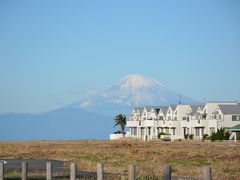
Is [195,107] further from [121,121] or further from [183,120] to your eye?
[121,121]

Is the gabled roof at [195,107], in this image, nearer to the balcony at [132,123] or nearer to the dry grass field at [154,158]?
the balcony at [132,123]

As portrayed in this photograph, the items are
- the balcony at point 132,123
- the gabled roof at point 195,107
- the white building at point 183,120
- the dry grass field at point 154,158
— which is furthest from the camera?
the balcony at point 132,123

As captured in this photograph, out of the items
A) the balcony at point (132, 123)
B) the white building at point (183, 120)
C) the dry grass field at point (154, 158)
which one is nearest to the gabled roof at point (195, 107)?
the white building at point (183, 120)

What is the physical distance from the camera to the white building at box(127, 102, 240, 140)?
104625mm

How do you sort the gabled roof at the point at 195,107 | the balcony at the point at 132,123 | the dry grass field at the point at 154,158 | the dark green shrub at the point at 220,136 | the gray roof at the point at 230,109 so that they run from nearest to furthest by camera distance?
1. the dry grass field at the point at 154,158
2. the dark green shrub at the point at 220,136
3. the gray roof at the point at 230,109
4. the gabled roof at the point at 195,107
5. the balcony at the point at 132,123

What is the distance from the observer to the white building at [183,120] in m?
105

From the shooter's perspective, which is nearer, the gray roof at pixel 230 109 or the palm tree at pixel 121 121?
the gray roof at pixel 230 109

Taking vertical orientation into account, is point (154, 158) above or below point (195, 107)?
below

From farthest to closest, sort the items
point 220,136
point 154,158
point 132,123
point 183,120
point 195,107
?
point 132,123 → point 183,120 → point 195,107 → point 220,136 → point 154,158

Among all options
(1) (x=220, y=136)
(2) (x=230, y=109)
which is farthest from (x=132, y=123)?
(1) (x=220, y=136)

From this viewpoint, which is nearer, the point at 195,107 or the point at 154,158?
the point at 154,158

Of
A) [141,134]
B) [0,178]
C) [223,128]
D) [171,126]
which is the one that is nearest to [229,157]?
[0,178]

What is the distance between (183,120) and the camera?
120 m

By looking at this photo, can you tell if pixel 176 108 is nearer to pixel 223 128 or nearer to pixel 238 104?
pixel 238 104
